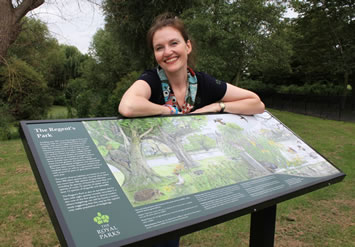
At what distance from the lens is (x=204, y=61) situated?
977 centimetres

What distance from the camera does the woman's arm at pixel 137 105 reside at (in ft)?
5.64

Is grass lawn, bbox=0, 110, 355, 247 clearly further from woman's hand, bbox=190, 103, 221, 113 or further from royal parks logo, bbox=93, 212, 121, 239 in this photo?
royal parks logo, bbox=93, 212, 121, 239

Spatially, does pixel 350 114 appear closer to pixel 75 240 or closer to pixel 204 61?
pixel 204 61

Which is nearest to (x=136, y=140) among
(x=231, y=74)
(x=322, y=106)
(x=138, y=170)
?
(x=138, y=170)

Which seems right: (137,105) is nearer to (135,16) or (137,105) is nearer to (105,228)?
(105,228)

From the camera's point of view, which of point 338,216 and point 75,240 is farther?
point 338,216

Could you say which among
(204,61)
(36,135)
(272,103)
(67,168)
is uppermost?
(204,61)

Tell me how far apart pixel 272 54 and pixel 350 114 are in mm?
6815

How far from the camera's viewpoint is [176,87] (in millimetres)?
2146

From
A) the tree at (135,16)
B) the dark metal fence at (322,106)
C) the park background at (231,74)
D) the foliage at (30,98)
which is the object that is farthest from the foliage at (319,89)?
the foliage at (30,98)

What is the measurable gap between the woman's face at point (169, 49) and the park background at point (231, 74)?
772 mm

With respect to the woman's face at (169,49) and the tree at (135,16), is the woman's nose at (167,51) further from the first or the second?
the tree at (135,16)

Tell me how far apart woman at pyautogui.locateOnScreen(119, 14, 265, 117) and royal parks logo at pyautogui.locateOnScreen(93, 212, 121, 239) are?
2.55ft

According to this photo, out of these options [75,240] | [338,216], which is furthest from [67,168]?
[338,216]
